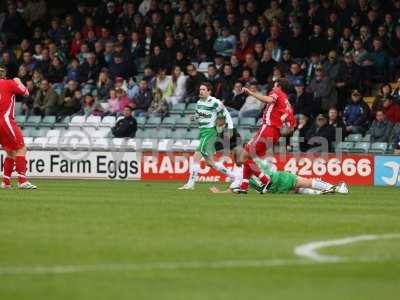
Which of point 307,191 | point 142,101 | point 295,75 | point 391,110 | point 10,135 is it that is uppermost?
point 295,75

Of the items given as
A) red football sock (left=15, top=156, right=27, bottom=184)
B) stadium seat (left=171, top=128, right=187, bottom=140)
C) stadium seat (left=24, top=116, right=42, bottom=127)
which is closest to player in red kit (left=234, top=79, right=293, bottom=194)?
red football sock (left=15, top=156, right=27, bottom=184)

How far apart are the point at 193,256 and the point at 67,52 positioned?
26.0m

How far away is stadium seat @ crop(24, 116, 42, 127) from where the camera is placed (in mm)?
31950

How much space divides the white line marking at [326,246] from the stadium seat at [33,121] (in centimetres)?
2157

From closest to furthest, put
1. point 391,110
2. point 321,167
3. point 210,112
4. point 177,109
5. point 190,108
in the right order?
point 210,112, point 391,110, point 321,167, point 190,108, point 177,109

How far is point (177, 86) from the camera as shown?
30.6 metres

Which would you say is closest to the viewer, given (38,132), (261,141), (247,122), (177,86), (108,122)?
(261,141)

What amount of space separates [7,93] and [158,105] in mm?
10290

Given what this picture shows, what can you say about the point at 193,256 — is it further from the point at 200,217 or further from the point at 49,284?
the point at 200,217

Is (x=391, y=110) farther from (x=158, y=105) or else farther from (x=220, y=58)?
(x=158, y=105)

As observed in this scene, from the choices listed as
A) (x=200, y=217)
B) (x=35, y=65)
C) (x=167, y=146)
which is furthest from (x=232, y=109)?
(x=200, y=217)

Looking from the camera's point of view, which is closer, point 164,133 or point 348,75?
point 348,75

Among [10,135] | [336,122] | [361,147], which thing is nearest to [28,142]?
[336,122]

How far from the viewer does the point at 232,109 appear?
2944 cm
